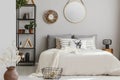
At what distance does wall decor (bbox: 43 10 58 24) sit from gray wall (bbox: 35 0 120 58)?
3.8 inches

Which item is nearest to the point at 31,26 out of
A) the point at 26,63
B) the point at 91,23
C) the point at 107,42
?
the point at 26,63

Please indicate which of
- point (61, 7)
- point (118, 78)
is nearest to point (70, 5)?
point (61, 7)

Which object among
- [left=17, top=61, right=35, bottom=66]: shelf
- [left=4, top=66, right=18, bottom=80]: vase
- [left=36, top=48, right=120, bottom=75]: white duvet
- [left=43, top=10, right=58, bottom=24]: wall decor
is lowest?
[left=17, top=61, right=35, bottom=66]: shelf

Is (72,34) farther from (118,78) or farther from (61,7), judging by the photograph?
(118,78)

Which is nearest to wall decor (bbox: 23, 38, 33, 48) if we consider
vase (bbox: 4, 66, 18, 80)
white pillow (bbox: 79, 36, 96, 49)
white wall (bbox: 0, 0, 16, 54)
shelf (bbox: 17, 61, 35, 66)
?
shelf (bbox: 17, 61, 35, 66)

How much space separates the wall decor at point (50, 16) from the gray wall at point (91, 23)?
0.32 feet

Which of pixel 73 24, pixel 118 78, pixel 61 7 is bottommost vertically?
pixel 118 78

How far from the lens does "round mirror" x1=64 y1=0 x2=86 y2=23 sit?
25.9 feet

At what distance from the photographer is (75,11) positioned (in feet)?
26.1

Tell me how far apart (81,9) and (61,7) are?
63 centimetres

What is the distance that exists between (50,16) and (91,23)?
130cm

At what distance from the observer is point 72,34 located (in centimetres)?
Answer: 791

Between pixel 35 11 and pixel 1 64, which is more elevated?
pixel 35 11

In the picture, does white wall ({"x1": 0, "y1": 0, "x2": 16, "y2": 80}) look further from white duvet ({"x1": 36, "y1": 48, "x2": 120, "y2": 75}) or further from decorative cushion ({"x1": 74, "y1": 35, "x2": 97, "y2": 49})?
decorative cushion ({"x1": 74, "y1": 35, "x2": 97, "y2": 49})
